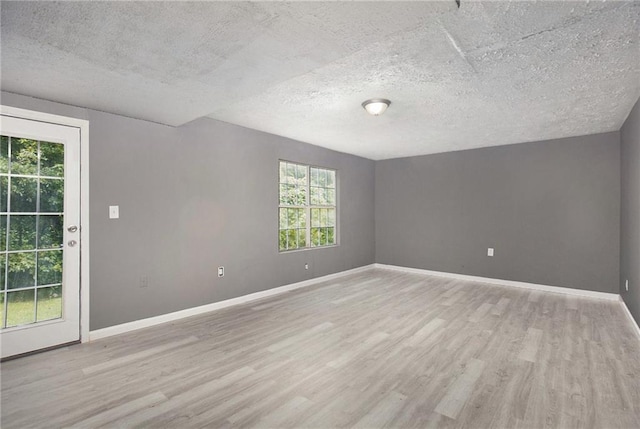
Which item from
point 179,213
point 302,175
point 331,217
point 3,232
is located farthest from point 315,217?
point 3,232

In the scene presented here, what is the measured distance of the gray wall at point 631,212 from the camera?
123 inches

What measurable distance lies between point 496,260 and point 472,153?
6.30ft

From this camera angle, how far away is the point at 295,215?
203 inches

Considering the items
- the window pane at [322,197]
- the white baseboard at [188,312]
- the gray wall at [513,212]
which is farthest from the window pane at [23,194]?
the gray wall at [513,212]

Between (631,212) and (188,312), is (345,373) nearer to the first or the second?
(188,312)

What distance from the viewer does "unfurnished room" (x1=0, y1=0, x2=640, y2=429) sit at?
1819 millimetres

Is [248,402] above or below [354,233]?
below

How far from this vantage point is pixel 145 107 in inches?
116

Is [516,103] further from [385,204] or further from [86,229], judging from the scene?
[86,229]

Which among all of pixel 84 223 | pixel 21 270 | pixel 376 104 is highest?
pixel 376 104

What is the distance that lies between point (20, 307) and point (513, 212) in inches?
250

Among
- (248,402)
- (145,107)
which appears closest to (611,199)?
(248,402)

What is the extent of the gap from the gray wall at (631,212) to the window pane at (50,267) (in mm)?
5538

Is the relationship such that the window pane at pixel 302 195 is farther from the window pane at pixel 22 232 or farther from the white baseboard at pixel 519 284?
the window pane at pixel 22 232
